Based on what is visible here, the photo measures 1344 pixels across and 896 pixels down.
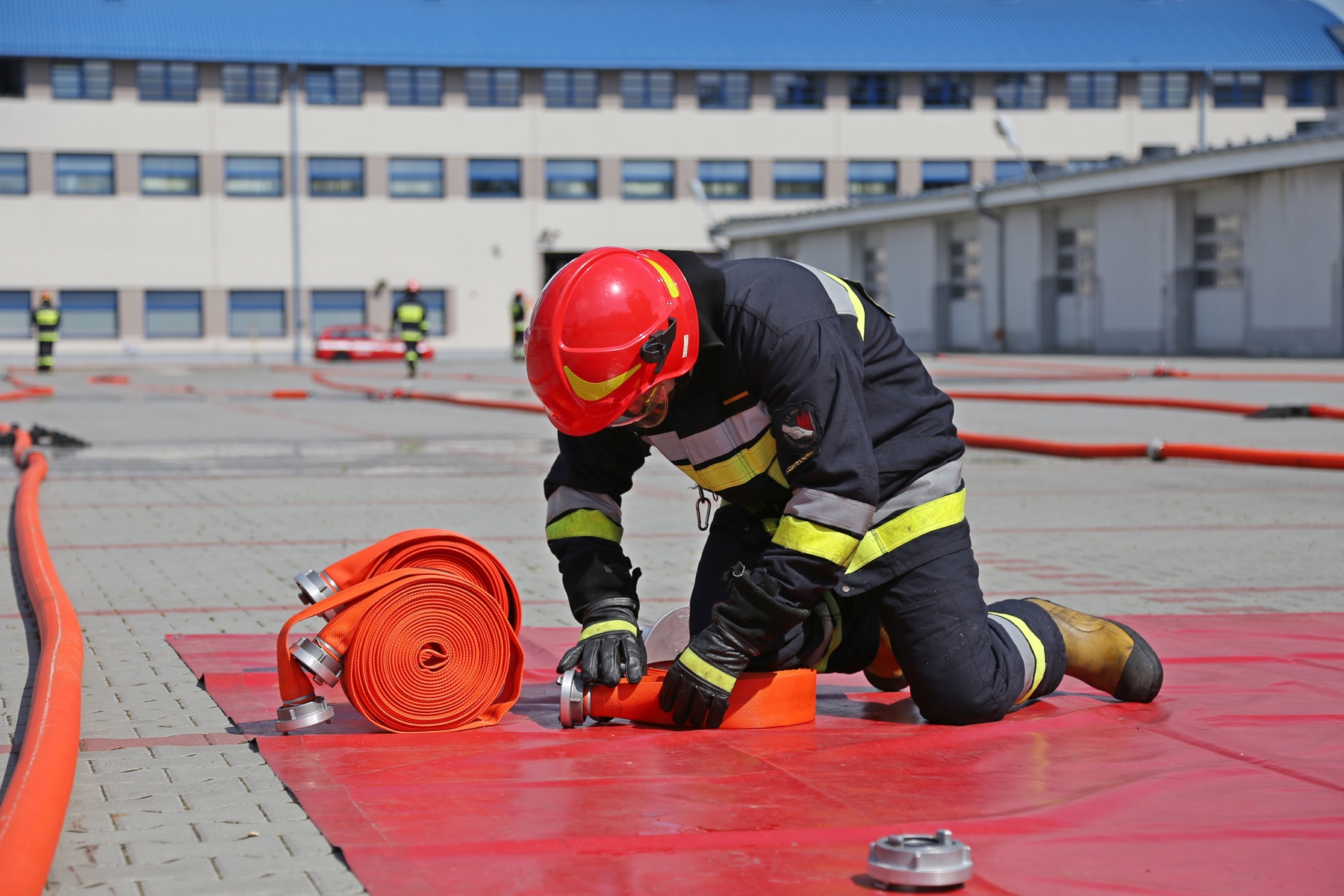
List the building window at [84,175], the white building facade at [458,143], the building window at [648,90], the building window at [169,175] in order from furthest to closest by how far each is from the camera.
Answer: the building window at [648,90] < the building window at [169,175] < the white building facade at [458,143] < the building window at [84,175]

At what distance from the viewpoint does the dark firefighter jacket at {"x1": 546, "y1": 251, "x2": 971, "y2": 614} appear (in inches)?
135

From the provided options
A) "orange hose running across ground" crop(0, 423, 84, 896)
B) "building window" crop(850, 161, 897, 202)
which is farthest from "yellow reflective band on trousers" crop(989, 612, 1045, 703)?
"building window" crop(850, 161, 897, 202)

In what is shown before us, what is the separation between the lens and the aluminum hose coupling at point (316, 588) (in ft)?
12.3

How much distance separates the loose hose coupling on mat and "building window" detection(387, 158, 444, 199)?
4469 cm

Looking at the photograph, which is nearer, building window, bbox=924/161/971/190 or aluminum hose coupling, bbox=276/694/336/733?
aluminum hose coupling, bbox=276/694/336/733

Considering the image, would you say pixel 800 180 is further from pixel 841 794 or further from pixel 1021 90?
pixel 841 794

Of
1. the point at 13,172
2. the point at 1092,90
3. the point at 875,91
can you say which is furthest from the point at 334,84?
the point at 1092,90

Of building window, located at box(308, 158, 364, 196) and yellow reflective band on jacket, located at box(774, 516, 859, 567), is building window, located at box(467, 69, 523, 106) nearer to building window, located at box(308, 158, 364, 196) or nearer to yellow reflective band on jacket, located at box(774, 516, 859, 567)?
building window, located at box(308, 158, 364, 196)

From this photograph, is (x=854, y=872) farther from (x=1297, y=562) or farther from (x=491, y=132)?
(x=491, y=132)

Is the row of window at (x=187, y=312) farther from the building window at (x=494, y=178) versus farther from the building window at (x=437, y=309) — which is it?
the building window at (x=494, y=178)

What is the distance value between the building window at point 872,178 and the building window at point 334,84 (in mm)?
16037

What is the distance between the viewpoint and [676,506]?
8.98 m

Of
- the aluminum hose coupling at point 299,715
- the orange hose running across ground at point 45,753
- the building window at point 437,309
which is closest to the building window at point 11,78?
the building window at point 437,309

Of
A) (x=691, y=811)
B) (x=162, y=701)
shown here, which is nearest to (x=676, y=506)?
(x=162, y=701)
